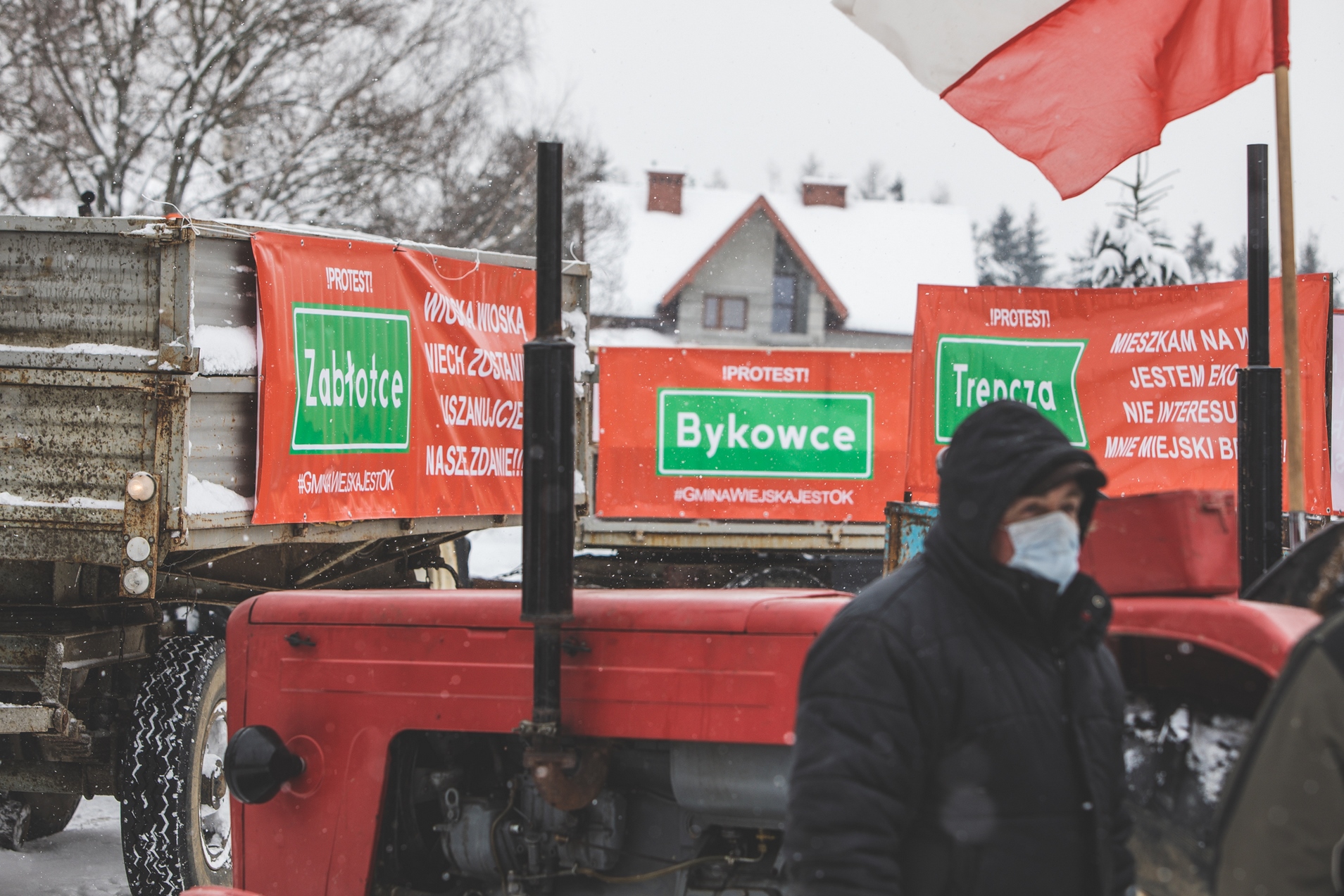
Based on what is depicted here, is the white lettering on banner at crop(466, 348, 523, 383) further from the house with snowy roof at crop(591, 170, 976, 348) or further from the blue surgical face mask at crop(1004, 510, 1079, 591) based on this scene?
the house with snowy roof at crop(591, 170, 976, 348)

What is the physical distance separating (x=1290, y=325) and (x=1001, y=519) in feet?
5.07

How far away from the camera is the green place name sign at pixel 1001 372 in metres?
7.11

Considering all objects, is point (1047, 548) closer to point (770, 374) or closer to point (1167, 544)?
point (1167, 544)

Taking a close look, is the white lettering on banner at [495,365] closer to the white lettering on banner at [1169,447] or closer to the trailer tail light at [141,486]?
the trailer tail light at [141,486]

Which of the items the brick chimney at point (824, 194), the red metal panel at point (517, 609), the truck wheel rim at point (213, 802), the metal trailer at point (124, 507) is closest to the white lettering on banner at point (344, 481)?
the metal trailer at point (124, 507)

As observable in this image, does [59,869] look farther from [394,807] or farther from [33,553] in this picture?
[394,807]

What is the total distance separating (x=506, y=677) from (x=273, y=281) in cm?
287

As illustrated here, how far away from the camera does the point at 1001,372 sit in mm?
7172

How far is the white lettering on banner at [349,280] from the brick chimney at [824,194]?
3637 cm

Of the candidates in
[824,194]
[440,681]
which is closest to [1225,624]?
[440,681]

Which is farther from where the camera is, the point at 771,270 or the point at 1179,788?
the point at 771,270

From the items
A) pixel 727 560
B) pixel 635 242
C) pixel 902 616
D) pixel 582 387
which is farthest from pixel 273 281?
pixel 635 242

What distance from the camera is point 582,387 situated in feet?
25.6

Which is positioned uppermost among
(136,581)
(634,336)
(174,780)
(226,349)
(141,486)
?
(634,336)
